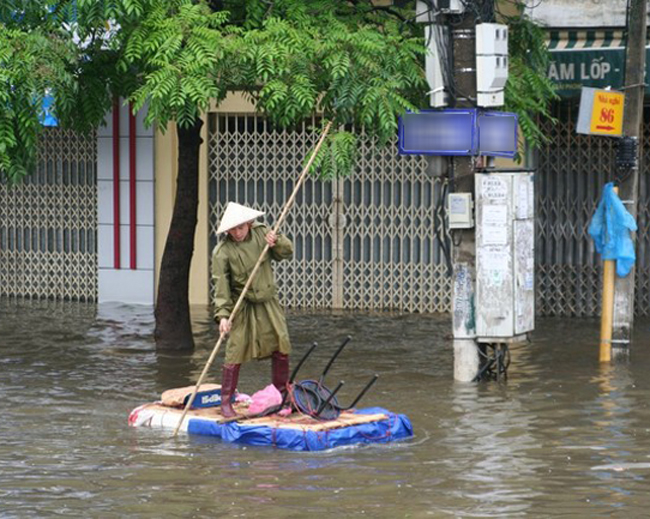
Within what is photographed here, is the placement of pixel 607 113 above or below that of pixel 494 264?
above

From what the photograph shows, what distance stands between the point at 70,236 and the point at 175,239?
505 centimetres

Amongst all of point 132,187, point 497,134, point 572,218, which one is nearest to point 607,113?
point 497,134

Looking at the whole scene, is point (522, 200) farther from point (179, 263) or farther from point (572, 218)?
point (572, 218)

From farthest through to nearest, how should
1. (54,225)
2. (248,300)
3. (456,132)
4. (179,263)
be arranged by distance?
(54,225) → (179,263) → (456,132) → (248,300)

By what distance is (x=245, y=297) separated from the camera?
10859 mm

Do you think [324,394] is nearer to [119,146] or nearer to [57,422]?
[57,422]

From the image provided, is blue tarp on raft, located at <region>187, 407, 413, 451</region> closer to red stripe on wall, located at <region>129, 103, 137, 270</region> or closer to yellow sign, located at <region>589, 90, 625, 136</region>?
yellow sign, located at <region>589, 90, 625, 136</region>

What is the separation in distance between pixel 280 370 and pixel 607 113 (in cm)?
444

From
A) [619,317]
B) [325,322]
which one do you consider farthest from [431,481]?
[325,322]

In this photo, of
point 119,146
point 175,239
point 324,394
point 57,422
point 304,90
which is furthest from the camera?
point 119,146

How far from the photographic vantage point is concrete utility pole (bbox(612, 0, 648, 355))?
13.9 metres

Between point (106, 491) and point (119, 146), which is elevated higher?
point (119, 146)

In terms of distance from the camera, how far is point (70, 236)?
64.3 feet

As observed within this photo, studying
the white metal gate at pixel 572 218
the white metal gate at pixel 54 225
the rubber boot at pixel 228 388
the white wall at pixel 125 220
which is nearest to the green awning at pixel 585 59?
the white metal gate at pixel 572 218
